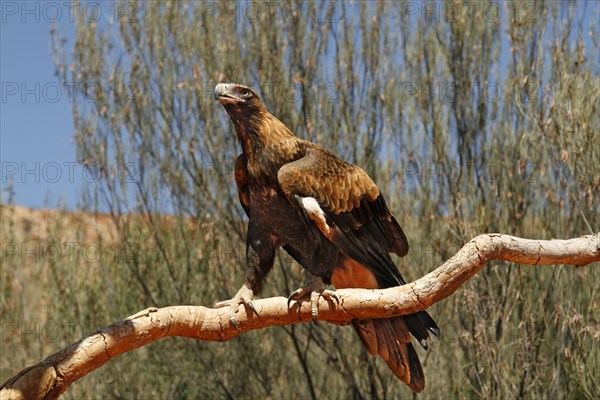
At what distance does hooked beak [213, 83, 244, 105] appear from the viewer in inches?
135

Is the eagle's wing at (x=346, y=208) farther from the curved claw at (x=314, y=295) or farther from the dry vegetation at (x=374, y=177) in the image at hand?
the dry vegetation at (x=374, y=177)

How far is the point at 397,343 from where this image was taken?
347 centimetres

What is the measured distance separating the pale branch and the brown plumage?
8.2 inches

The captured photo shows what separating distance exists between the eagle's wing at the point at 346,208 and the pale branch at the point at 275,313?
0.34 metres

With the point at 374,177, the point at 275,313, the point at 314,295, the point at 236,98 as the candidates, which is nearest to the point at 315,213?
the point at 314,295

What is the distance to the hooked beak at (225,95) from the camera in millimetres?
3422

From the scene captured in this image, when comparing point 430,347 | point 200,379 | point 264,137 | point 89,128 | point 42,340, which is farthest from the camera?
point 42,340

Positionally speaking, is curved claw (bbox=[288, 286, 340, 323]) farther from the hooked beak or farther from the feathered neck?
the hooked beak

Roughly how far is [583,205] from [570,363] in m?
1.29

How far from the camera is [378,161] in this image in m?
7.60

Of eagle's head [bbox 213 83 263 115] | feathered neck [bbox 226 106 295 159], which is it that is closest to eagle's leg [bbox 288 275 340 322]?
feathered neck [bbox 226 106 295 159]

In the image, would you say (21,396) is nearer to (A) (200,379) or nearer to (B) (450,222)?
(B) (450,222)

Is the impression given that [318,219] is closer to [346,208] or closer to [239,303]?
[346,208]

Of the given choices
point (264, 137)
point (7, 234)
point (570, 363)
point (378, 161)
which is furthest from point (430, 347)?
point (7, 234)
